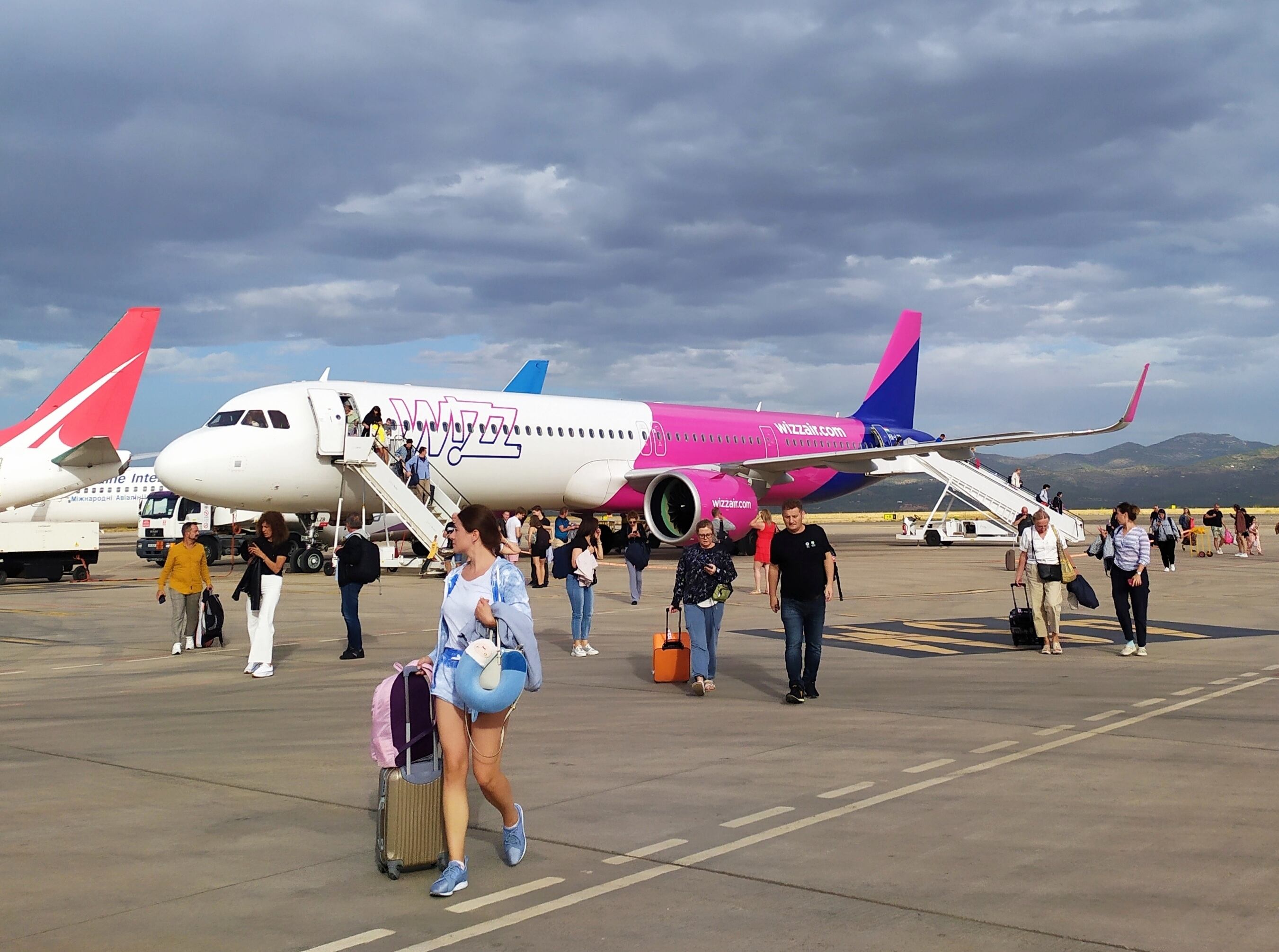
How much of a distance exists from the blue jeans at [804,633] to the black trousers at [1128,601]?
14.5 feet

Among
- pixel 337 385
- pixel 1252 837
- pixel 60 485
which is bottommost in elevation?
pixel 1252 837

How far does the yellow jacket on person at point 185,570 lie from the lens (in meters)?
13.9

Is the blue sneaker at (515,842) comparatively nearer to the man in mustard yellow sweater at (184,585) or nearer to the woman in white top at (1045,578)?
the woman in white top at (1045,578)

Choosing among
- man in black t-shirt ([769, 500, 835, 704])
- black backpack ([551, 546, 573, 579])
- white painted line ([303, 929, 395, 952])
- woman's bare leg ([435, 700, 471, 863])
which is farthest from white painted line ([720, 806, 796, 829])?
black backpack ([551, 546, 573, 579])

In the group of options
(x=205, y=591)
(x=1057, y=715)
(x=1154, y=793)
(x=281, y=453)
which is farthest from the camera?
(x=281, y=453)

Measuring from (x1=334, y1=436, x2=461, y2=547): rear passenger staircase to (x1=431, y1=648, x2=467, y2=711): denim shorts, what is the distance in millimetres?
18981

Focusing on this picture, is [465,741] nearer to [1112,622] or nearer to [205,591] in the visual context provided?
[205,591]

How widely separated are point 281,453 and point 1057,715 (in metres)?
19.0

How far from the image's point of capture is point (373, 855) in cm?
569

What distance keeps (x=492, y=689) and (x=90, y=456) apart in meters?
22.6

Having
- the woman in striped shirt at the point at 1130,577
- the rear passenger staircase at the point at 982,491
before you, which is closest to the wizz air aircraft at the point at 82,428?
the woman in striped shirt at the point at 1130,577

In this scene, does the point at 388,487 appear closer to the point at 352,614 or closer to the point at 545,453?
the point at 545,453

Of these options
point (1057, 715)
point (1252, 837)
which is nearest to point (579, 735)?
point (1057, 715)

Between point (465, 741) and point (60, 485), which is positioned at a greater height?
point (60, 485)
